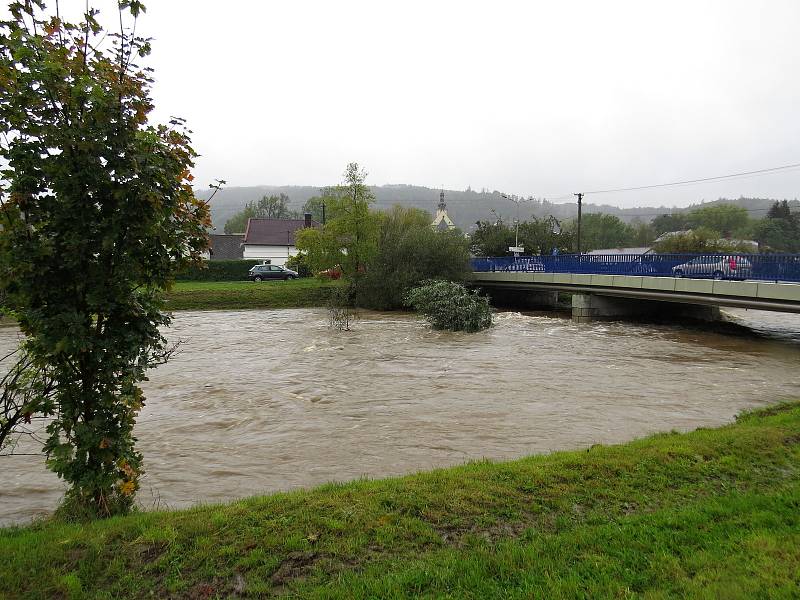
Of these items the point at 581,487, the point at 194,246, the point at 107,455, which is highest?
the point at 194,246

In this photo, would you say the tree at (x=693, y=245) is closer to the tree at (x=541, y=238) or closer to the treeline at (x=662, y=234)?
the treeline at (x=662, y=234)

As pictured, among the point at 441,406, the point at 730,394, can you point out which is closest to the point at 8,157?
the point at 441,406

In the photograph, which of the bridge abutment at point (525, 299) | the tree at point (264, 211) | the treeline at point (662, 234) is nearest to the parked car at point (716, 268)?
the bridge abutment at point (525, 299)

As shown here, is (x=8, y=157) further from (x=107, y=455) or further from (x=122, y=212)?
(x=107, y=455)

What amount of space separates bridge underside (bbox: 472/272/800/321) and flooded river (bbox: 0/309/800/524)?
71.8 inches

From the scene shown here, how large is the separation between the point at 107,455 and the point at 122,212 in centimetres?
220

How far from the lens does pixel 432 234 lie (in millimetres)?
37531

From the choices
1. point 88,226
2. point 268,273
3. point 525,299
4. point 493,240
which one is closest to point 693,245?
point 493,240

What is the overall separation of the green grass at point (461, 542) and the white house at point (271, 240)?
60.8m

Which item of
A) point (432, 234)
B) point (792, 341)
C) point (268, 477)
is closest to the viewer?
point (268, 477)

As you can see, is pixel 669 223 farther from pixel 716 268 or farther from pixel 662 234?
pixel 716 268

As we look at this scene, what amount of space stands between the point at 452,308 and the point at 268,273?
85.7 ft

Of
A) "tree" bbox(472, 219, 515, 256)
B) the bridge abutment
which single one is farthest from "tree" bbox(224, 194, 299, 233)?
the bridge abutment

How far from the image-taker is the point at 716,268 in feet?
79.1
